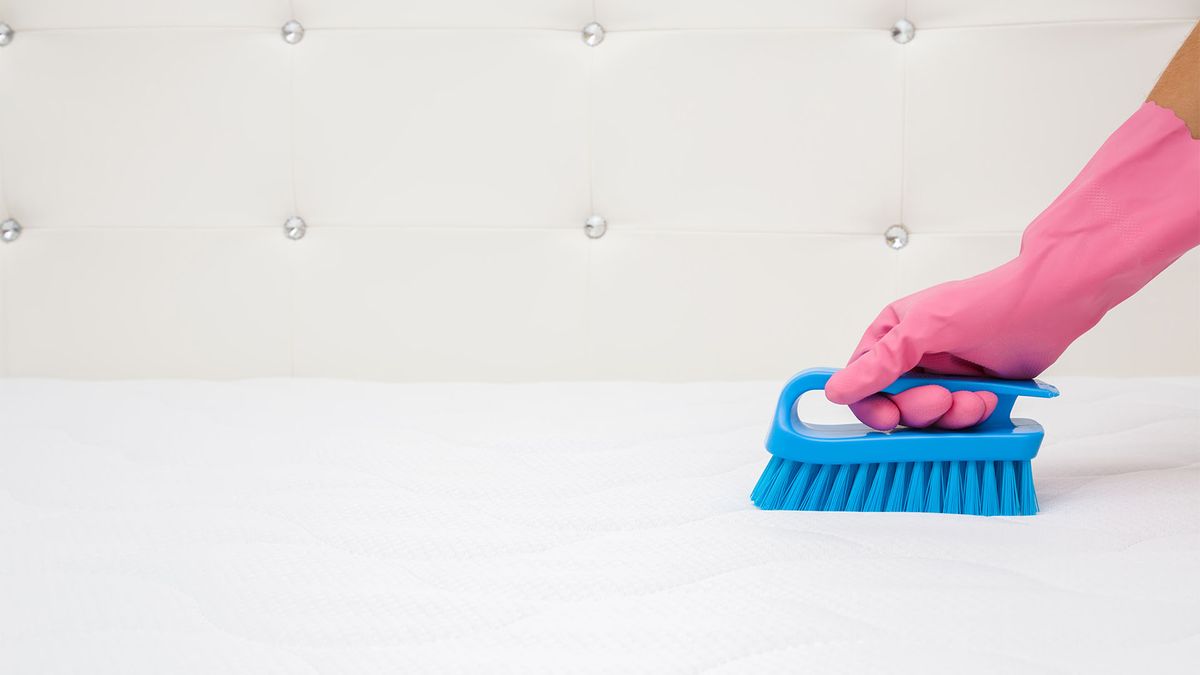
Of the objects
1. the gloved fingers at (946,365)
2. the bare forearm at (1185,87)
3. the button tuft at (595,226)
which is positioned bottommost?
the gloved fingers at (946,365)

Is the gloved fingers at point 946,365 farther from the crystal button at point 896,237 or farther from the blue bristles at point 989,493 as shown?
the crystal button at point 896,237

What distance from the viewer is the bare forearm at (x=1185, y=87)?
65 centimetres

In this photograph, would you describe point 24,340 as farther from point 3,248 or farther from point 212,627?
point 212,627

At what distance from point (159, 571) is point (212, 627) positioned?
0.30ft

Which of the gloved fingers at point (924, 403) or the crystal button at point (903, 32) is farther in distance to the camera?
the crystal button at point (903, 32)

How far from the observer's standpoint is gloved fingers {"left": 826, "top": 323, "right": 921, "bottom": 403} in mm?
653

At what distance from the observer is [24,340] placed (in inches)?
49.1

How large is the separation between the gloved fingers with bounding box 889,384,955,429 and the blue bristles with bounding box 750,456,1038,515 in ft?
0.10

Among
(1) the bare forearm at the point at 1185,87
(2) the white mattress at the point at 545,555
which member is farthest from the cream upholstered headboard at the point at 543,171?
(1) the bare forearm at the point at 1185,87

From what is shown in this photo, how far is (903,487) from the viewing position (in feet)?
2.21

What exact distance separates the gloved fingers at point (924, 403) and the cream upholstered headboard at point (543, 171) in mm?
522

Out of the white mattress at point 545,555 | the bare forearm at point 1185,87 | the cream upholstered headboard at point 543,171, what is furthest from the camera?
the cream upholstered headboard at point 543,171

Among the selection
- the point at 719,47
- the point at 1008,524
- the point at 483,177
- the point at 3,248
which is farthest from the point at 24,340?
the point at 1008,524

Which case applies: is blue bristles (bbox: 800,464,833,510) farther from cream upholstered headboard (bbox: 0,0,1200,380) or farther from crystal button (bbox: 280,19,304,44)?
crystal button (bbox: 280,19,304,44)
